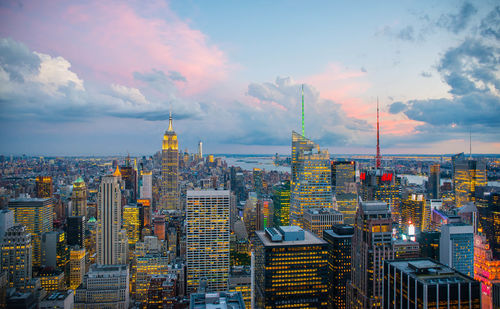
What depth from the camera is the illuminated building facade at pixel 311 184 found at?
112 feet

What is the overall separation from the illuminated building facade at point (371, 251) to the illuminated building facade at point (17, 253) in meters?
17.9

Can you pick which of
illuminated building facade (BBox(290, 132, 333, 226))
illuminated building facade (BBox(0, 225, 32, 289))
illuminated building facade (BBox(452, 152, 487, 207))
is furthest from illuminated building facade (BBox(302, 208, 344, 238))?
illuminated building facade (BBox(0, 225, 32, 289))

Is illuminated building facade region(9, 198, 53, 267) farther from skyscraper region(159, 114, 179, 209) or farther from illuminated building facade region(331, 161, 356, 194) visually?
illuminated building facade region(331, 161, 356, 194)

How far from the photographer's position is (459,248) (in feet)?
71.3

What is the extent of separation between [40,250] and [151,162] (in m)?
35.3

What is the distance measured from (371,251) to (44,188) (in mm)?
23137

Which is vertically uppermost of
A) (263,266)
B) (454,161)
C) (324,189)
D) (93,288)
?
(454,161)

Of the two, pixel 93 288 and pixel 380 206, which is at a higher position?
pixel 380 206

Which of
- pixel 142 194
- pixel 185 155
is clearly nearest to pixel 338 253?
pixel 142 194

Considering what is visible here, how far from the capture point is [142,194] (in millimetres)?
50312

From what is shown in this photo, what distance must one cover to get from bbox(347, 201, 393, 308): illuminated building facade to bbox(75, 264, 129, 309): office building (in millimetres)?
14540

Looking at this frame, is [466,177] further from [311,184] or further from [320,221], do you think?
[320,221]

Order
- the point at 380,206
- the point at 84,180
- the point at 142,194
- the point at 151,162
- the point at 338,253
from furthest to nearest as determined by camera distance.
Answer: the point at 151,162, the point at 142,194, the point at 84,180, the point at 338,253, the point at 380,206

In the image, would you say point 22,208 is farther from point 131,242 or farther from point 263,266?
point 263,266
